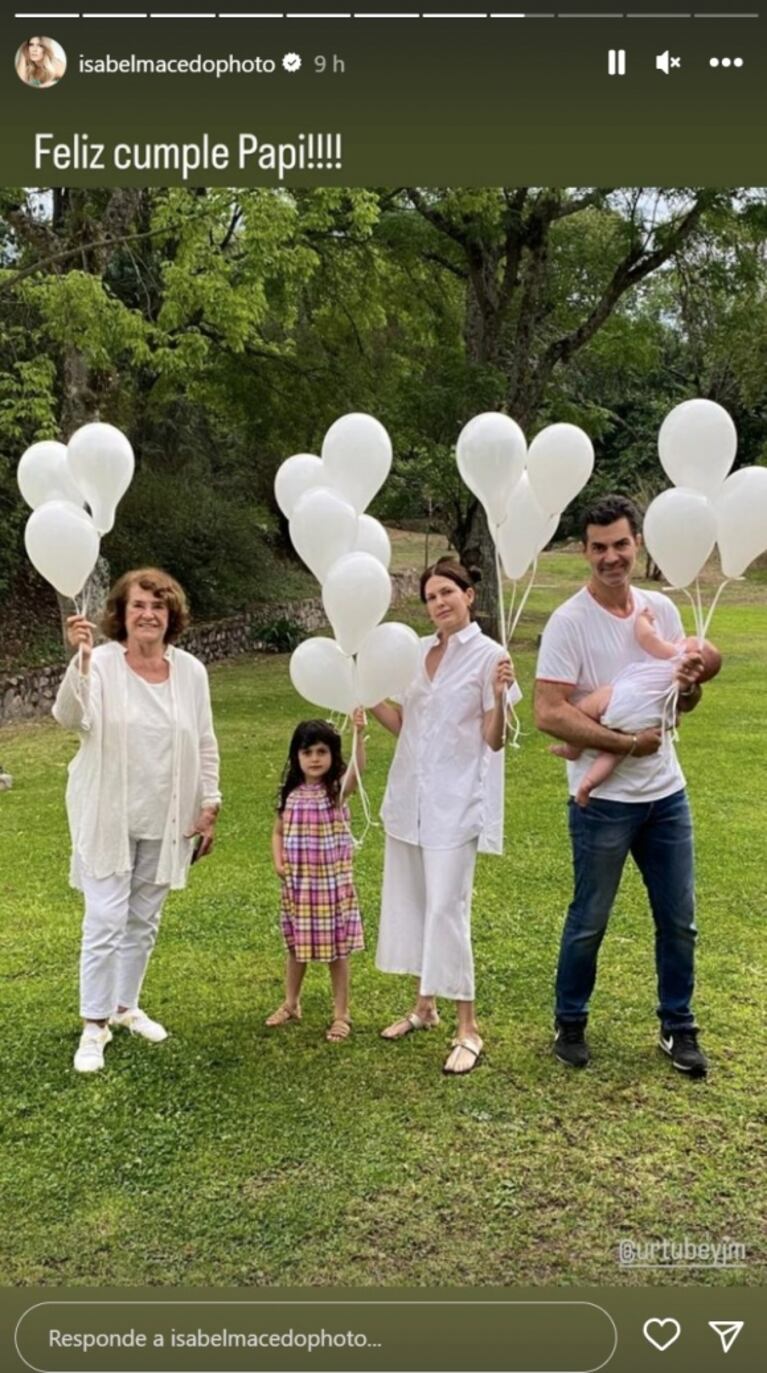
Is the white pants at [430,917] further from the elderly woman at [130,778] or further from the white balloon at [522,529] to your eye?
the white balloon at [522,529]

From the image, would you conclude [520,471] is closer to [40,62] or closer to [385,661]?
[385,661]

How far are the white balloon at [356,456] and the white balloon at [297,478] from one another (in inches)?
6.1

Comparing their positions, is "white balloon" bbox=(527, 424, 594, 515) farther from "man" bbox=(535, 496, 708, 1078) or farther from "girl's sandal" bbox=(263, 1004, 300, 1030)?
"girl's sandal" bbox=(263, 1004, 300, 1030)

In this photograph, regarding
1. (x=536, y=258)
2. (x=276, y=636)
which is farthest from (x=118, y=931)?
(x=276, y=636)

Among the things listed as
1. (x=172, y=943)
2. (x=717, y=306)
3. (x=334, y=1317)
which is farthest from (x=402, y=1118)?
(x=717, y=306)

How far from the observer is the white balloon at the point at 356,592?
119 inches

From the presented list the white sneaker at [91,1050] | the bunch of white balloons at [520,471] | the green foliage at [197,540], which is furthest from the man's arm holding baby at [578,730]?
the green foliage at [197,540]

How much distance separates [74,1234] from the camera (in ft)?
8.26

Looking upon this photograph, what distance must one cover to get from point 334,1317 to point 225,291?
8.34 meters

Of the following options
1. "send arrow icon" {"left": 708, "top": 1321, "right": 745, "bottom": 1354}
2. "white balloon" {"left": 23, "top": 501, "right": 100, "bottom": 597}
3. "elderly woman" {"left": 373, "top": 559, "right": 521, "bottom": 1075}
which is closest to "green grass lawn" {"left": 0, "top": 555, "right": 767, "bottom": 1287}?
"elderly woman" {"left": 373, "top": 559, "right": 521, "bottom": 1075}

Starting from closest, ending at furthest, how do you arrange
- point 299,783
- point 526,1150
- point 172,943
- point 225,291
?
point 526,1150 < point 299,783 < point 172,943 < point 225,291

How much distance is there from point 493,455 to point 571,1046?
184 cm

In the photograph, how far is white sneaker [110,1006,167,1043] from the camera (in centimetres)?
350

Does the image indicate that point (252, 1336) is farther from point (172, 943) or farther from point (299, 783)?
point (172, 943)
